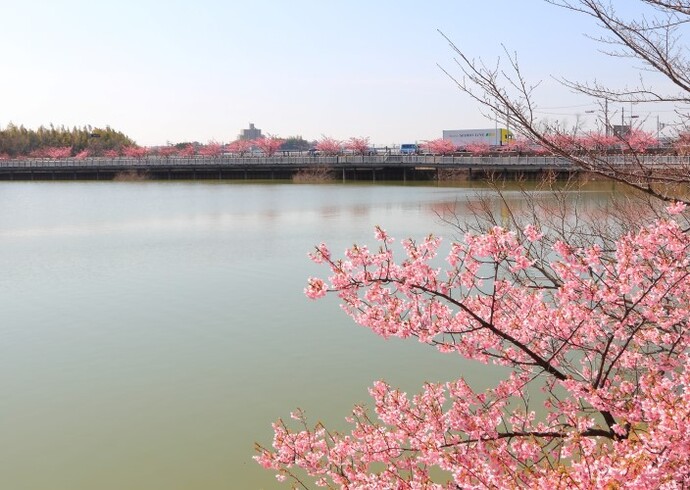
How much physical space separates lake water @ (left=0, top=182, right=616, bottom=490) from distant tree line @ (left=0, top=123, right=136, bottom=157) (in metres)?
54.8

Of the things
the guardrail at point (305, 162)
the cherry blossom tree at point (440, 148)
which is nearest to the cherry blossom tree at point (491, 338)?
the guardrail at point (305, 162)

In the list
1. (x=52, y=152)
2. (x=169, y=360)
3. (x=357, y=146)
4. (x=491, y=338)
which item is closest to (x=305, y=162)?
(x=357, y=146)

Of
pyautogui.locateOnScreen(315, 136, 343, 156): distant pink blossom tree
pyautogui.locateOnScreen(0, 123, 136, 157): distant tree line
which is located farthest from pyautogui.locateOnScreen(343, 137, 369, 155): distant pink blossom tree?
pyautogui.locateOnScreen(0, 123, 136, 157): distant tree line

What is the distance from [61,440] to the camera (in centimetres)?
503

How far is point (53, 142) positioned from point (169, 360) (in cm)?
6728

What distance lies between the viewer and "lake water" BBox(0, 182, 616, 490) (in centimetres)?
476

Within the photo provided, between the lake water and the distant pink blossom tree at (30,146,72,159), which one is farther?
the distant pink blossom tree at (30,146,72,159)

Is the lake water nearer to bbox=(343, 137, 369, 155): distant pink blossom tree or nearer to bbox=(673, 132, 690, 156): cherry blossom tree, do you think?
bbox=(673, 132, 690, 156): cherry blossom tree

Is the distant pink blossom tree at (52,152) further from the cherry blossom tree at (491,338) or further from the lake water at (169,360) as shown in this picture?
the cherry blossom tree at (491,338)

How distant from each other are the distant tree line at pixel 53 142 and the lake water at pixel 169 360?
2158 inches

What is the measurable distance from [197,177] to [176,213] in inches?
789

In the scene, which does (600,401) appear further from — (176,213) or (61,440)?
(176,213)

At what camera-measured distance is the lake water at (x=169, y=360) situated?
4.76 m

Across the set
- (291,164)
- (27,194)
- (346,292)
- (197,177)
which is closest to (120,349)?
(346,292)
